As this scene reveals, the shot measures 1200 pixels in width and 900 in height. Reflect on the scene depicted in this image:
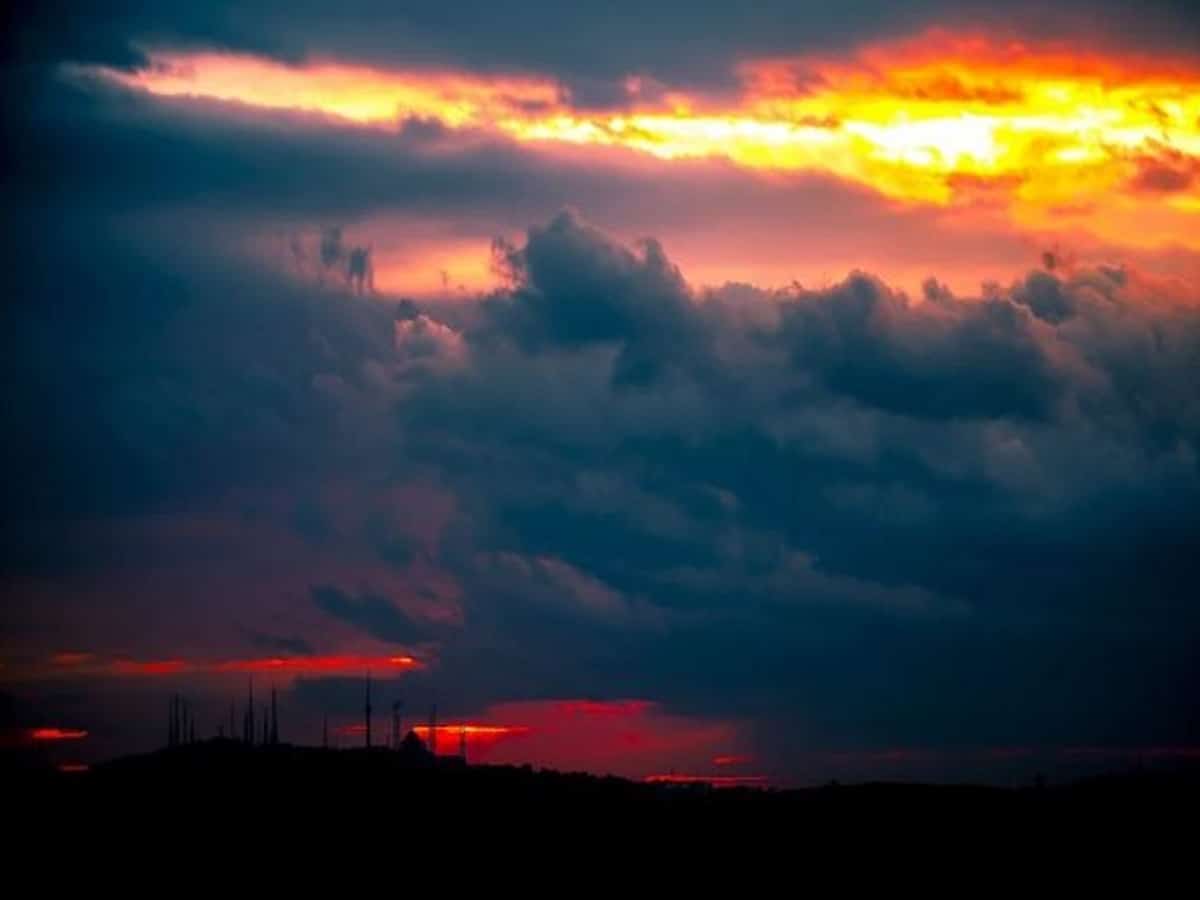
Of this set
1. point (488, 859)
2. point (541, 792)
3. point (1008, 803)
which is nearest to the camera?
point (488, 859)

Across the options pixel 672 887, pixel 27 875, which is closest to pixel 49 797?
pixel 27 875

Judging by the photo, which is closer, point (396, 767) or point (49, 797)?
point (49, 797)

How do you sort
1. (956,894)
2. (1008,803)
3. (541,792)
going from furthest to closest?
(541,792), (1008,803), (956,894)

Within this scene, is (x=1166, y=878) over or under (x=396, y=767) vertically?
under

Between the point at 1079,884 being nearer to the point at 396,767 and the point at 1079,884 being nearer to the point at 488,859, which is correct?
the point at 488,859

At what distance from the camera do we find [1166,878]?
419 feet

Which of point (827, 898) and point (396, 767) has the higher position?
point (396, 767)

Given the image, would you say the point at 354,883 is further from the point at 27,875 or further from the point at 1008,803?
the point at 1008,803

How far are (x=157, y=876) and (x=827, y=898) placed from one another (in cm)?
4711

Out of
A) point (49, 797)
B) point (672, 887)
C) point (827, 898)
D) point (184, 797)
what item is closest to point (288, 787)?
point (184, 797)

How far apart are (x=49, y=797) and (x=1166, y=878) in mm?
88783

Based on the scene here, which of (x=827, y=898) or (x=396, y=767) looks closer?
(x=827, y=898)

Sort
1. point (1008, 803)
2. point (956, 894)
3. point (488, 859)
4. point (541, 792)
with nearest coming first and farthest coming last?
point (956, 894), point (488, 859), point (1008, 803), point (541, 792)

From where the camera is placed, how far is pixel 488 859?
13950 centimetres
